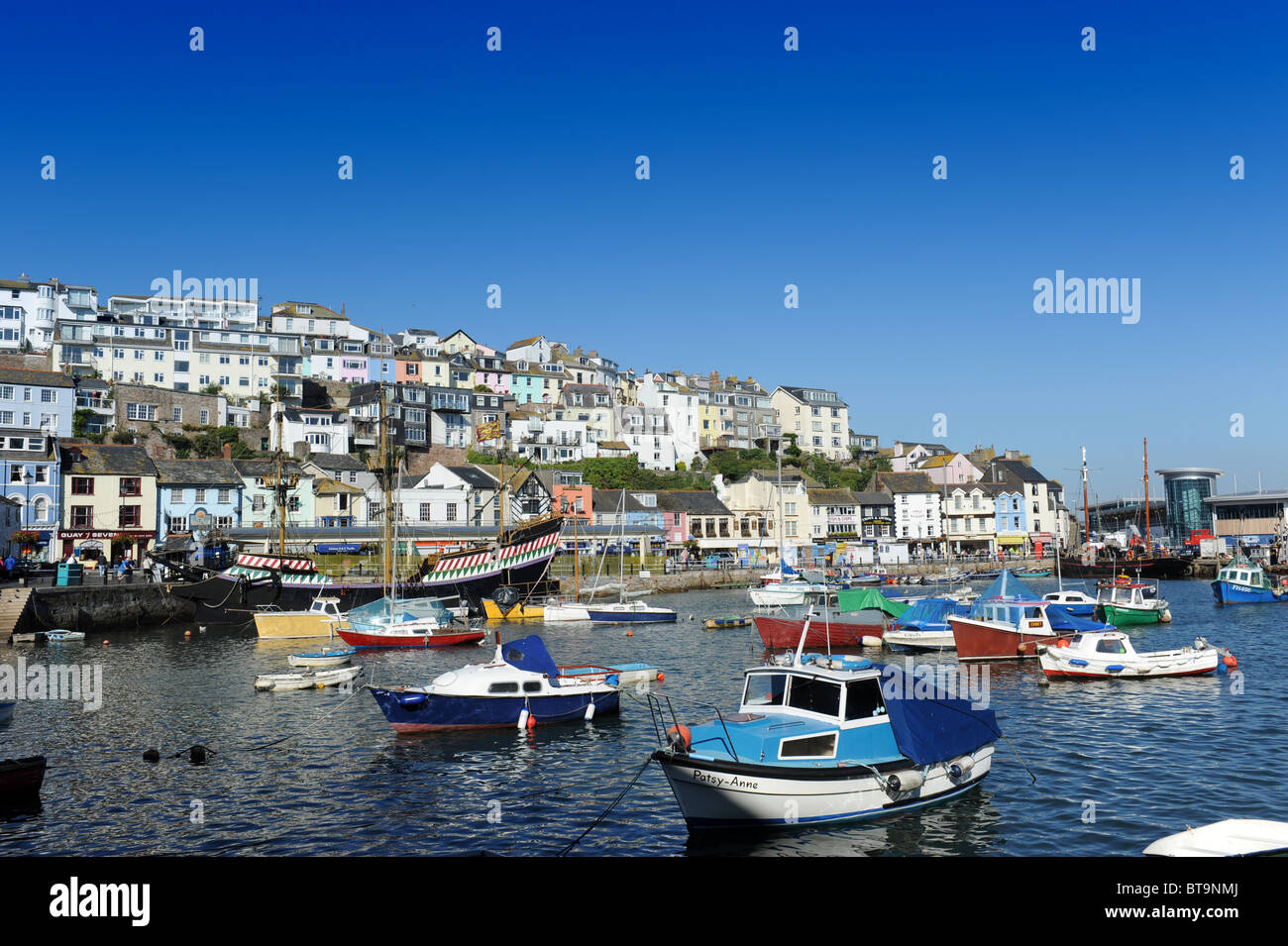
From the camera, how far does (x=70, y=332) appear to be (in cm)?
11350

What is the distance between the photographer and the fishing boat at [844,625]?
4722 centimetres

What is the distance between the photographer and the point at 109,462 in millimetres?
81688

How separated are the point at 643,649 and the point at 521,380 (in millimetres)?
99340

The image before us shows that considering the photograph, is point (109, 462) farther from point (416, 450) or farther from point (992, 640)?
point (992, 640)

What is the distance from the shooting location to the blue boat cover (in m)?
28.8

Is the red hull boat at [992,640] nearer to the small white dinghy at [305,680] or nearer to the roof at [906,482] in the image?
the small white dinghy at [305,680]

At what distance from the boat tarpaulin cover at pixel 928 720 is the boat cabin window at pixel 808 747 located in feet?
4.39

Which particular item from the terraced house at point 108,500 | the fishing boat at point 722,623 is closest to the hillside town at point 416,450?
the terraced house at point 108,500

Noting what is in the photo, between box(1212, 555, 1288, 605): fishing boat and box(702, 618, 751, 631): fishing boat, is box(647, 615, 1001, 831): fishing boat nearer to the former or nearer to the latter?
box(702, 618, 751, 631): fishing boat

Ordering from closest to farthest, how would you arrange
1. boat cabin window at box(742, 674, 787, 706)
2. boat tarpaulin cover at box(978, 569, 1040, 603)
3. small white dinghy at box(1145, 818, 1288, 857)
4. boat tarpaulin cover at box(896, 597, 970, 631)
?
1. small white dinghy at box(1145, 818, 1288, 857)
2. boat cabin window at box(742, 674, 787, 706)
3. boat tarpaulin cover at box(978, 569, 1040, 603)
4. boat tarpaulin cover at box(896, 597, 970, 631)

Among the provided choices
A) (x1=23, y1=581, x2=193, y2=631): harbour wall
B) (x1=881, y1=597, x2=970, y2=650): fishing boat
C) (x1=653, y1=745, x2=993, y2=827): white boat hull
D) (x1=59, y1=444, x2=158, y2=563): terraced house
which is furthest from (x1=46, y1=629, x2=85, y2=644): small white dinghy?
(x1=653, y1=745, x2=993, y2=827): white boat hull

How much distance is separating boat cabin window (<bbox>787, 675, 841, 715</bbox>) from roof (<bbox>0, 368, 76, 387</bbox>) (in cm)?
9177
